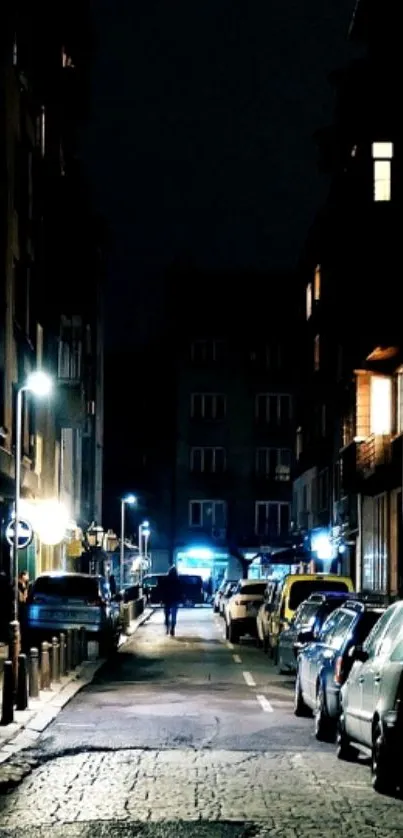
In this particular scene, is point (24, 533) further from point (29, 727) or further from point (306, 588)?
point (306, 588)

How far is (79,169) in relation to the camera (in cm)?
6850

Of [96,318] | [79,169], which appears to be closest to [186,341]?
[96,318]

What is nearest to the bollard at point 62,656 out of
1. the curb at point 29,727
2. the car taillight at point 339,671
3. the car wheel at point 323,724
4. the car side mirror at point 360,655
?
the curb at point 29,727

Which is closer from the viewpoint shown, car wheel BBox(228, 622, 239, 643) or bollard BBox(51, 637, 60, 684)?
bollard BBox(51, 637, 60, 684)

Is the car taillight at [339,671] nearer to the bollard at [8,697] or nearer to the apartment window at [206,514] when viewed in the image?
the bollard at [8,697]

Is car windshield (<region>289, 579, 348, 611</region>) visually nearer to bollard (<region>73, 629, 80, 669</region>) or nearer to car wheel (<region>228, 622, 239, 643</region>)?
bollard (<region>73, 629, 80, 669</region>)

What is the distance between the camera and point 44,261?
54.2 metres

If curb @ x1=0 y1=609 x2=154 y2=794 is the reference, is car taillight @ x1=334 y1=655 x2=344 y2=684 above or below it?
above

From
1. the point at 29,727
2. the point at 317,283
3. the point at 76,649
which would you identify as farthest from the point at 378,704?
the point at 317,283

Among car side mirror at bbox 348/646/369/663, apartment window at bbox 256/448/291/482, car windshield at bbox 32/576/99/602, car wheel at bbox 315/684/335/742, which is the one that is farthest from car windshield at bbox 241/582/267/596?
apartment window at bbox 256/448/291/482

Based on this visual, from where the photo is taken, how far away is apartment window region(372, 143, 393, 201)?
50625mm

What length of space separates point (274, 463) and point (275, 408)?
11.7ft

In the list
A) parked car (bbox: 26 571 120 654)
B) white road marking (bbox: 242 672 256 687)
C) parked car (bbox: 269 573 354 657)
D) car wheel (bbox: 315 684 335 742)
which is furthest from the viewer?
parked car (bbox: 26 571 120 654)

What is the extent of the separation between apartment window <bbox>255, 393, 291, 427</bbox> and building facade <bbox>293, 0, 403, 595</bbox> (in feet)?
112
